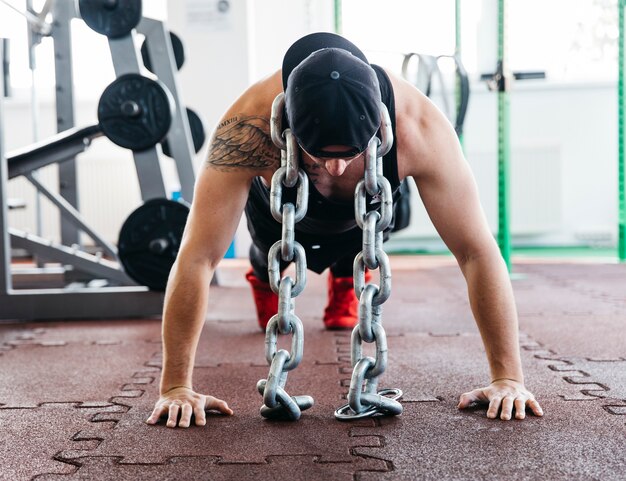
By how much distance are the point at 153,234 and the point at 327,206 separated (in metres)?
1.28

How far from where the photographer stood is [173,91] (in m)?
3.43

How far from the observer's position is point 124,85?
264cm

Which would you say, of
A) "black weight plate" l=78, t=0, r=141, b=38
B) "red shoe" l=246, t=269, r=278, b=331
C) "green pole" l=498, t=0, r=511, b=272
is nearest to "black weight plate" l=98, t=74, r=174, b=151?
"black weight plate" l=78, t=0, r=141, b=38

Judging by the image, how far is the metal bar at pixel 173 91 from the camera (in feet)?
11.2

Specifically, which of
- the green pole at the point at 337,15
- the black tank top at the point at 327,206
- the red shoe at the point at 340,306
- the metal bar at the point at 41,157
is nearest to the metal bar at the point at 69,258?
the metal bar at the point at 41,157

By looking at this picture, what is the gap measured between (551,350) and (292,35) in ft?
13.3

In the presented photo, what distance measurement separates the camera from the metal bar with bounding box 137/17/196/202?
11.2 ft

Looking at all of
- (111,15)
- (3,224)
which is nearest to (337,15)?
(111,15)

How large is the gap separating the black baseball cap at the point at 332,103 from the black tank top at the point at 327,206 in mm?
189

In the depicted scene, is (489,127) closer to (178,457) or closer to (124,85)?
(124,85)

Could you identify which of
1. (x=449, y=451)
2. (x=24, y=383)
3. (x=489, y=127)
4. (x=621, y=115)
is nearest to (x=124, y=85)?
(x=24, y=383)

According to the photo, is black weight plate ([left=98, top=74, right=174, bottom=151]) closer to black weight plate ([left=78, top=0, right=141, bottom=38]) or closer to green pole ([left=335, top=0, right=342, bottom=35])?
black weight plate ([left=78, top=0, right=141, bottom=38])

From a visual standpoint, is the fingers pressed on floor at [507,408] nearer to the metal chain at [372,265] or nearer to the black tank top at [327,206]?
the metal chain at [372,265]

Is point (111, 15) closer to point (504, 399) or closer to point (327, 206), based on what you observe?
point (327, 206)
